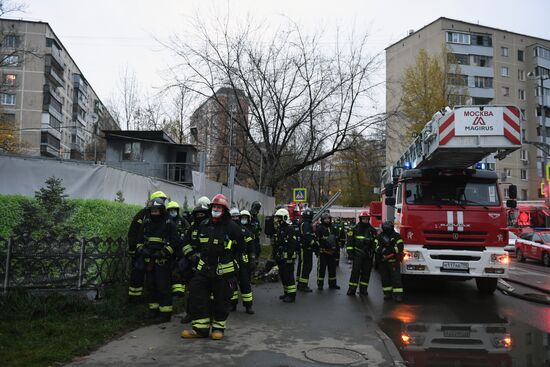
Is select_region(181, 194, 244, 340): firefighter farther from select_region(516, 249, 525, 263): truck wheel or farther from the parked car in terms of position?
select_region(516, 249, 525, 263): truck wheel

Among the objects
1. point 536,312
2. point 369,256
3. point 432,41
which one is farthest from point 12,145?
point 432,41

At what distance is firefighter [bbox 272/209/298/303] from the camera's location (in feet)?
29.9

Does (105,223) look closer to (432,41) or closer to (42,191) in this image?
(42,191)

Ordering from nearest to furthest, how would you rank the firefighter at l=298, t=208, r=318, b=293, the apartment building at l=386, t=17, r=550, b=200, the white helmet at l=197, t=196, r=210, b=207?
the white helmet at l=197, t=196, r=210, b=207 < the firefighter at l=298, t=208, r=318, b=293 < the apartment building at l=386, t=17, r=550, b=200

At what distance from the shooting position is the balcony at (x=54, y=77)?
55469 mm

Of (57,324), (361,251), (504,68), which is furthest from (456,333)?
(504,68)

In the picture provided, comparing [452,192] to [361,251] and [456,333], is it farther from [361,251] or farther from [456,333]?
[456,333]

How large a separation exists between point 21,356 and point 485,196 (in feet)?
28.9

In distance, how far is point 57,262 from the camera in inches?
288

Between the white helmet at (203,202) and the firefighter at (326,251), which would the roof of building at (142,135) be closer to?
the firefighter at (326,251)

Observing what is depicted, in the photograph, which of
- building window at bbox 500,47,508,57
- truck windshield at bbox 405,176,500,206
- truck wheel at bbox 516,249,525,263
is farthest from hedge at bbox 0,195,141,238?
building window at bbox 500,47,508,57

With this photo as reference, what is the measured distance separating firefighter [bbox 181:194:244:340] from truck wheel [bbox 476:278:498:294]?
21.5ft

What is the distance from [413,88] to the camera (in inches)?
1358

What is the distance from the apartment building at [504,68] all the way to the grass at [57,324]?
44.6 metres
